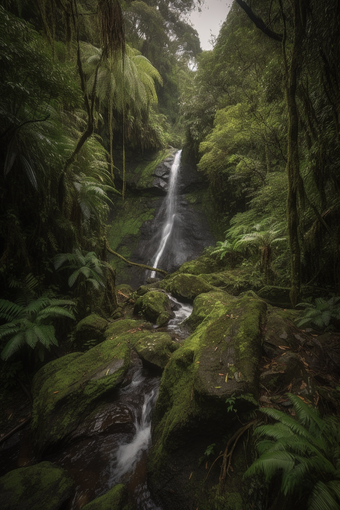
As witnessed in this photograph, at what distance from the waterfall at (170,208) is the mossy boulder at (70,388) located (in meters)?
8.44

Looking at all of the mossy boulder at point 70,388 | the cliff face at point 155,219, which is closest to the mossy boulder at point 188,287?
the mossy boulder at point 70,388

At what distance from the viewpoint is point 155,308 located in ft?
19.6

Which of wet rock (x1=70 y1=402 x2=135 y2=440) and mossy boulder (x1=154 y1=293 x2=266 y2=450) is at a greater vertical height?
mossy boulder (x1=154 y1=293 x2=266 y2=450)

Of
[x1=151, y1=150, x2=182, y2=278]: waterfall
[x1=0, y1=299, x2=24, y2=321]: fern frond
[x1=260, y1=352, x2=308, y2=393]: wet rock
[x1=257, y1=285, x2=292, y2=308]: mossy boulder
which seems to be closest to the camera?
[x1=260, y1=352, x2=308, y2=393]: wet rock

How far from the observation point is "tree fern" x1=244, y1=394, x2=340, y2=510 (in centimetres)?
117

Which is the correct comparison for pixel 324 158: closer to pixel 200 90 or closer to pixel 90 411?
pixel 90 411

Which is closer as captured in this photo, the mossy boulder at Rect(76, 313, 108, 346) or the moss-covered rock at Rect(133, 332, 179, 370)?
the moss-covered rock at Rect(133, 332, 179, 370)

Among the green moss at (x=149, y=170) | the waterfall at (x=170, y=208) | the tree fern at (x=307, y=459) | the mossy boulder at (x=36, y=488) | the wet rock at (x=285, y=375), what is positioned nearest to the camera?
the tree fern at (x=307, y=459)

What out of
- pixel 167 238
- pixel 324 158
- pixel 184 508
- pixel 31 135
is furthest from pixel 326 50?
pixel 167 238

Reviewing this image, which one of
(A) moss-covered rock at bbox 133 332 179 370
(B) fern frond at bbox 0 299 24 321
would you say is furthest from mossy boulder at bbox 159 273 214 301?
(B) fern frond at bbox 0 299 24 321

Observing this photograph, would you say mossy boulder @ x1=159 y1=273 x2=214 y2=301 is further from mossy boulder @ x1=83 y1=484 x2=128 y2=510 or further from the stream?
mossy boulder @ x1=83 y1=484 x2=128 y2=510

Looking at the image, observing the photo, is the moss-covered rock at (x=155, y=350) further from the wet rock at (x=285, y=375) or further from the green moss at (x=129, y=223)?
the green moss at (x=129, y=223)

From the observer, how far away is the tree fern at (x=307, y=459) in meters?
1.17

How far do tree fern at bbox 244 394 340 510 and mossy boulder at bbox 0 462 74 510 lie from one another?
82.0 inches
